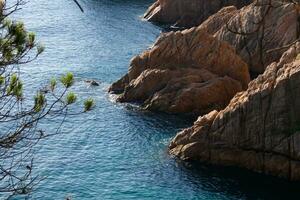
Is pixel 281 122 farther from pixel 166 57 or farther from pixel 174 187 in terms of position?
pixel 166 57

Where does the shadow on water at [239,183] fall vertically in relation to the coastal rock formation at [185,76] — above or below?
below

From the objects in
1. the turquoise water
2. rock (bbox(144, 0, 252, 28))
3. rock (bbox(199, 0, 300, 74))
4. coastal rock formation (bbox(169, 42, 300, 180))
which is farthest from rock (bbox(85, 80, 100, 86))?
rock (bbox(144, 0, 252, 28))

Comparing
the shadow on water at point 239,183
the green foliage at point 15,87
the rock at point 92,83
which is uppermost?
the green foliage at point 15,87

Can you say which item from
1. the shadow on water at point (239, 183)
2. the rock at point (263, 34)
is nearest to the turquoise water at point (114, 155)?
the shadow on water at point (239, 183)

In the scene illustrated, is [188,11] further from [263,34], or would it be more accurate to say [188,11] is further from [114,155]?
[114,155]

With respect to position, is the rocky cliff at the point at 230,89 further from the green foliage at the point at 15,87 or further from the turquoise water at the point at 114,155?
the green foliage at the point at 15,87

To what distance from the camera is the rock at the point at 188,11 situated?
387 ft

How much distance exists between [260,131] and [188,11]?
66.6 metres

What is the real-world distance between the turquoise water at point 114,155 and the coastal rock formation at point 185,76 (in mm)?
2720

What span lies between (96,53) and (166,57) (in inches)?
877

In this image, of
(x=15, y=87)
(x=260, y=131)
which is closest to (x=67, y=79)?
(x=15, y=87)

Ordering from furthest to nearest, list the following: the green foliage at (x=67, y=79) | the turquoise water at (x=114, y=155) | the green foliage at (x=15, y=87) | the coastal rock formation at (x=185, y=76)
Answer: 1. the coastal rock formation at (x=185, y=76)
2. the turquoise water at (x=114, y=155)
3. the green foliage at (x=67, y=79)
4. the green foliage at (x=15, y=87)

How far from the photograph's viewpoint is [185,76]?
74125 mm

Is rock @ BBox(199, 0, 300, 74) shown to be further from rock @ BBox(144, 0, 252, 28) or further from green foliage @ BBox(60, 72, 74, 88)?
green foliage @ BBox(60, 72, 74, 88)
